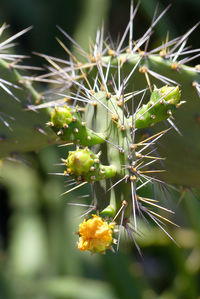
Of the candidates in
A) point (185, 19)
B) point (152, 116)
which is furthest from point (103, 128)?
point (185, 19)

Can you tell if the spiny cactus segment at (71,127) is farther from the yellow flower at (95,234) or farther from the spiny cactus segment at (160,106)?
the yellow flower at (95,234)

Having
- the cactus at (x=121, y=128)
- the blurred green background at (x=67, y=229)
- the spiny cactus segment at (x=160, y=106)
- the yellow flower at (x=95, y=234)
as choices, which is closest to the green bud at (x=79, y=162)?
the cactus at (x=121, y=128)

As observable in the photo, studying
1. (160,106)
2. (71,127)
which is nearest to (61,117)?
(71,127)

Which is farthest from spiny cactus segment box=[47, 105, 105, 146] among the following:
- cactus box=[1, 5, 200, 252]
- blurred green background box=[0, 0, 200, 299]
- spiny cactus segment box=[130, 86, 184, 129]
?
blurred green background box=[0, 0, 200, 299]

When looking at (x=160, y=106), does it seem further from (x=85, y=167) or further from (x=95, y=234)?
(x=95, y=234)

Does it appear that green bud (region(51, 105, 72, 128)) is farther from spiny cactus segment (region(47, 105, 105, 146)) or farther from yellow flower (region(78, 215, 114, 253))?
yellow flower (region(78, 215, 114, 253))

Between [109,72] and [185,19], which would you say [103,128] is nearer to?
[109,72]
